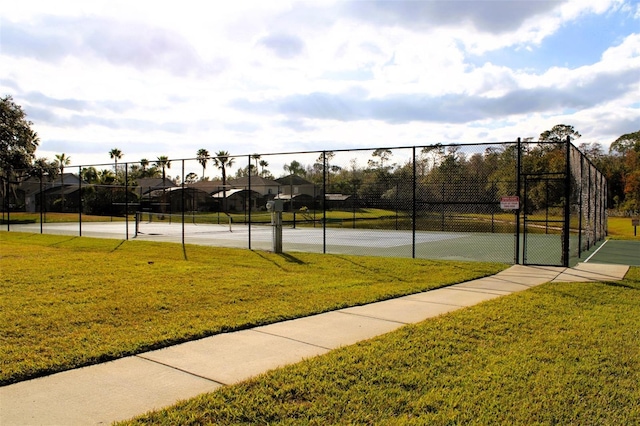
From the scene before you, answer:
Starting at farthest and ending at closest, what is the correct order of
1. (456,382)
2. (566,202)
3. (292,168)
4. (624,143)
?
(624,143)
(292,168)
(566,202)
(456,382)

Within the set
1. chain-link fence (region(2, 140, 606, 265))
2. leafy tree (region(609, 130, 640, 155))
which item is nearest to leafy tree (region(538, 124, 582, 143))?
leafy tree (region(609, 130, 640, 155))

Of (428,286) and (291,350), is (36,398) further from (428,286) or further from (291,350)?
(428,286)

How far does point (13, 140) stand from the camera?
3547 cm

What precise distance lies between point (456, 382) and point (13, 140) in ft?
132

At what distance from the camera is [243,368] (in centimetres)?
392

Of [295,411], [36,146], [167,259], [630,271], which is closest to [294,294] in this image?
[295,411]

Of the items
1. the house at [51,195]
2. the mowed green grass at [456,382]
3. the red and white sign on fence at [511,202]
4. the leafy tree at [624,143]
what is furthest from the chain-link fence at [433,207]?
the leafy tree at [624,143]

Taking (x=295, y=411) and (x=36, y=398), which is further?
(x=36, y=398)

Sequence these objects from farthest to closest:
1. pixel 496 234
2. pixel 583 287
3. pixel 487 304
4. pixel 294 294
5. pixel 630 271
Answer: pixel 496 234, pixel 630 271, pixel 583 287, pixel 294 294, pixel 487 304

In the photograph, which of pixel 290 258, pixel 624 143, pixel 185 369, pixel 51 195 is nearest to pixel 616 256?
pixel 290 258

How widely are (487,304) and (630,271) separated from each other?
17.1 ft

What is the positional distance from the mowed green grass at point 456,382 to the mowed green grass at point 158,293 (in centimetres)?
153

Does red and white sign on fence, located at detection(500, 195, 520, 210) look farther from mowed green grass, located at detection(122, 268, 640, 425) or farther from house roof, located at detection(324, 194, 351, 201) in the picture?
house roof, located at detection(324, 194, 351, 201)

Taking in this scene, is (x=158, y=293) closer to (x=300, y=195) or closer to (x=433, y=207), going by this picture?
(x=433, y=207)
